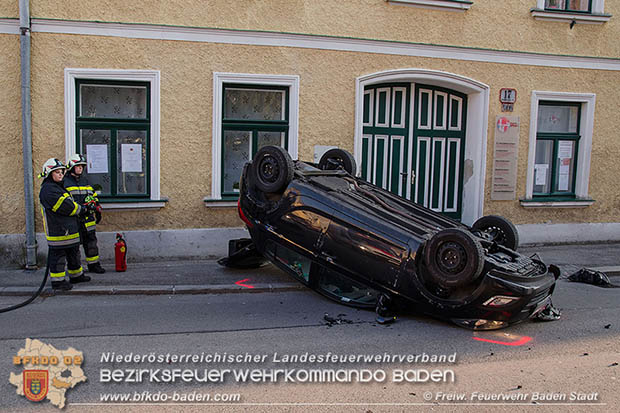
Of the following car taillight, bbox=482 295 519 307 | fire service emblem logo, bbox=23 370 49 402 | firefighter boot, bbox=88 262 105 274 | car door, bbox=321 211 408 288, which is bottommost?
fire service emblem logo, bbox=23 370 49 402

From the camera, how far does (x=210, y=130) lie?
8.67m

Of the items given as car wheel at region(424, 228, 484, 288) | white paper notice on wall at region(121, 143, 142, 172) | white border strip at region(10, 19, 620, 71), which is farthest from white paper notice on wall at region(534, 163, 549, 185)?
white paper notice on wall at region(121, 143, 142, 172)

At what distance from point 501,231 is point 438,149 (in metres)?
4.32

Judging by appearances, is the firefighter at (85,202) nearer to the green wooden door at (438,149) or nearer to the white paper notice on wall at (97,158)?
the white paper notice on wall at (97,158)

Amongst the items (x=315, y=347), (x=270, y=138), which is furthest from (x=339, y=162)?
(x=315, y=347)

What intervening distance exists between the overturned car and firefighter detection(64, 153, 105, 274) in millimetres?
2303

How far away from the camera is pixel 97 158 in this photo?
839 centimetres

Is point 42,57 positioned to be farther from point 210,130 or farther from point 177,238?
point 177,238

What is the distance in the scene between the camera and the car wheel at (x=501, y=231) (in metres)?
6.04

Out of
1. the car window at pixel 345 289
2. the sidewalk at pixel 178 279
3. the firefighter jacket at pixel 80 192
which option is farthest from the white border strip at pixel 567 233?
the firefighter jacket at pixel 80 192

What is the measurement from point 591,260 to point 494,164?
7.84ft

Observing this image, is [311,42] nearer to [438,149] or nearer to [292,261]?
[438,149]

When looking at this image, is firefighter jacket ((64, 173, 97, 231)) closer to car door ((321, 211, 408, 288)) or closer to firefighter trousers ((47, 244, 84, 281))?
firefighter trousers ((47, 244, 84, 281))

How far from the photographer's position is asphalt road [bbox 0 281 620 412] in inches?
151
